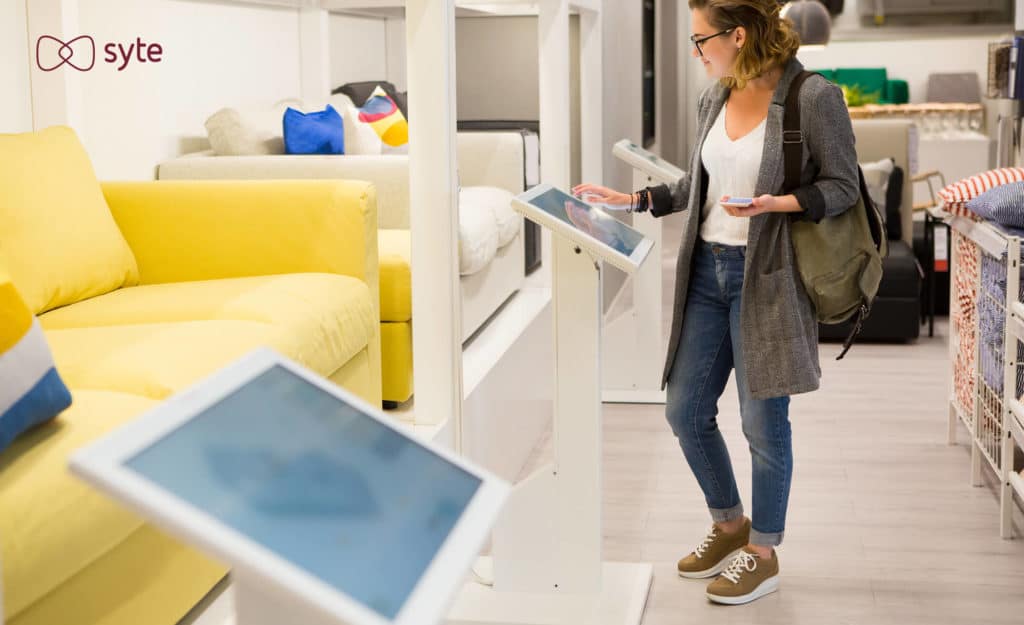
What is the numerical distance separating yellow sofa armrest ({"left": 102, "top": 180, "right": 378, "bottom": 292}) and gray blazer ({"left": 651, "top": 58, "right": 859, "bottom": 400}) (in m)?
0.89

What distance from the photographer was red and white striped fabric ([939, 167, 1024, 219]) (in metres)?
3.48

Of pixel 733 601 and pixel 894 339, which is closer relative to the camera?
pixel 733 601

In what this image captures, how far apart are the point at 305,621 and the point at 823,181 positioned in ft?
5.69

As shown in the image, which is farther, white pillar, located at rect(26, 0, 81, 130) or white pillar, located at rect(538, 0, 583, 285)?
white pillar, located at rect(538, 0, 583, 285)

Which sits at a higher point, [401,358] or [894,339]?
[401,358]

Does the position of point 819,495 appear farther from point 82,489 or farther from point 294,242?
point 82,489

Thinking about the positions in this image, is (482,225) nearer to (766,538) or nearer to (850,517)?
(850,517)

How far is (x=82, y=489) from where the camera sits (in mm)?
1673

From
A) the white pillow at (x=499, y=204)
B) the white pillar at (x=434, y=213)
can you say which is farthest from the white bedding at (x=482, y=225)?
the white pillar at (x=434, y=213)

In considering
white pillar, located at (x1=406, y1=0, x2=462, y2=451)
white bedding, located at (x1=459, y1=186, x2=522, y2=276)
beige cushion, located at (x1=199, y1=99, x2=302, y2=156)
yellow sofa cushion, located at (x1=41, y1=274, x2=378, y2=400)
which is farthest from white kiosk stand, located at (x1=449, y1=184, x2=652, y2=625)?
beige cushion, located at (x1=199, y1=99, x2=302, y2=156)

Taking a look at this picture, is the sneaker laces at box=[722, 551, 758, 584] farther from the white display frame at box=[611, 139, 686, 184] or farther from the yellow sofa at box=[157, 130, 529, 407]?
the white display frame at box=[611, 139, 686, 184]

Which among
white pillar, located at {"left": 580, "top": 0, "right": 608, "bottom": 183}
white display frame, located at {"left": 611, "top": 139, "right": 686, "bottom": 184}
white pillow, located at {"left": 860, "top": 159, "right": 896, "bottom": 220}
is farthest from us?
white pillow, located at {"left": 860, "top": 159, "right": 896, "bottom": 220}

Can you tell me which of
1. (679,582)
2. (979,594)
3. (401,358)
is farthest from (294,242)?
(979,594)

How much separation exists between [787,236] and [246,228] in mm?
1349
